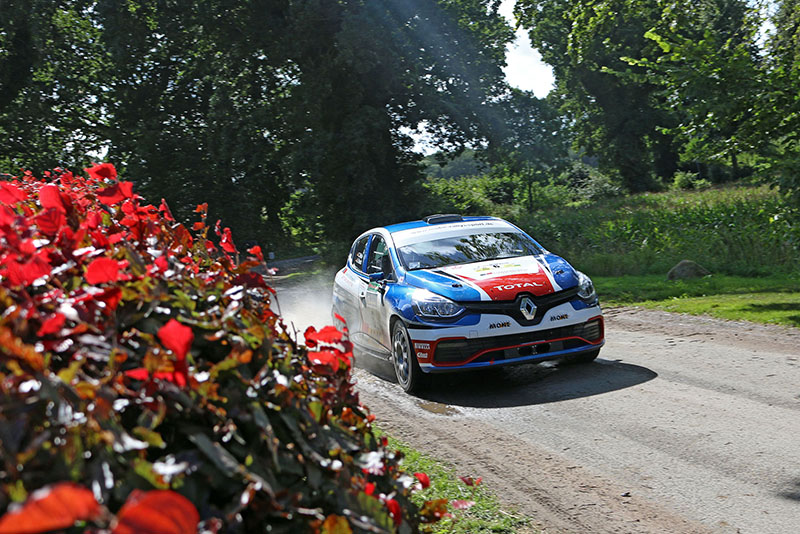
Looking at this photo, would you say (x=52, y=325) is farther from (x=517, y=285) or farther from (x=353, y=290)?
(x=353, y=290)

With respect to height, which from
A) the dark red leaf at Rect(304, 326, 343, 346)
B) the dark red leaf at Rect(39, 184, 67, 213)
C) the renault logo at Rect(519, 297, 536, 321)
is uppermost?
the dark red leaf at Rect(39, 184, 67, 213)

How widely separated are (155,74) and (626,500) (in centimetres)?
3147

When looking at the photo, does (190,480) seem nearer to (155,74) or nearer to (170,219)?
(170,219)

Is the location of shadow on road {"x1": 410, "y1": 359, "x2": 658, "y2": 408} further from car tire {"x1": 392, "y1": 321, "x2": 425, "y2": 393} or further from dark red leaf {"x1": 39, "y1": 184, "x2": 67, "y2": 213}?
dark red leaf {"x1": 39, "y1": 184, "x2": 67, "y2": 213}

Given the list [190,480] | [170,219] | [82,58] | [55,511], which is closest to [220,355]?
[190,480]

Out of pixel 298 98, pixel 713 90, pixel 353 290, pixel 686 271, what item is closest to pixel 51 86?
pixel 298 98

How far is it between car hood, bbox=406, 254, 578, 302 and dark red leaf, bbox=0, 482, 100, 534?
23.9 feet

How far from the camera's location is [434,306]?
858 cm

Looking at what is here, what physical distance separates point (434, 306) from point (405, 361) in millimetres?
761

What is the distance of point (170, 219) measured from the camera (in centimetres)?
362

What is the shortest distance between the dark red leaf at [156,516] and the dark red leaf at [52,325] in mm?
628

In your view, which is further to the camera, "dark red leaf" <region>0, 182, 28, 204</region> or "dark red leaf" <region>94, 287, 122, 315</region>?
"dark red leaf" <region>0, 182, 28, 204</region>

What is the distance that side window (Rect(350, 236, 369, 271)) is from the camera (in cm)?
1098

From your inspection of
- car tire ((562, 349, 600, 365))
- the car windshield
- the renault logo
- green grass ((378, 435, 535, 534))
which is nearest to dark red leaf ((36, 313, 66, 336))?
green grass ((378, 435, 535, 534))
